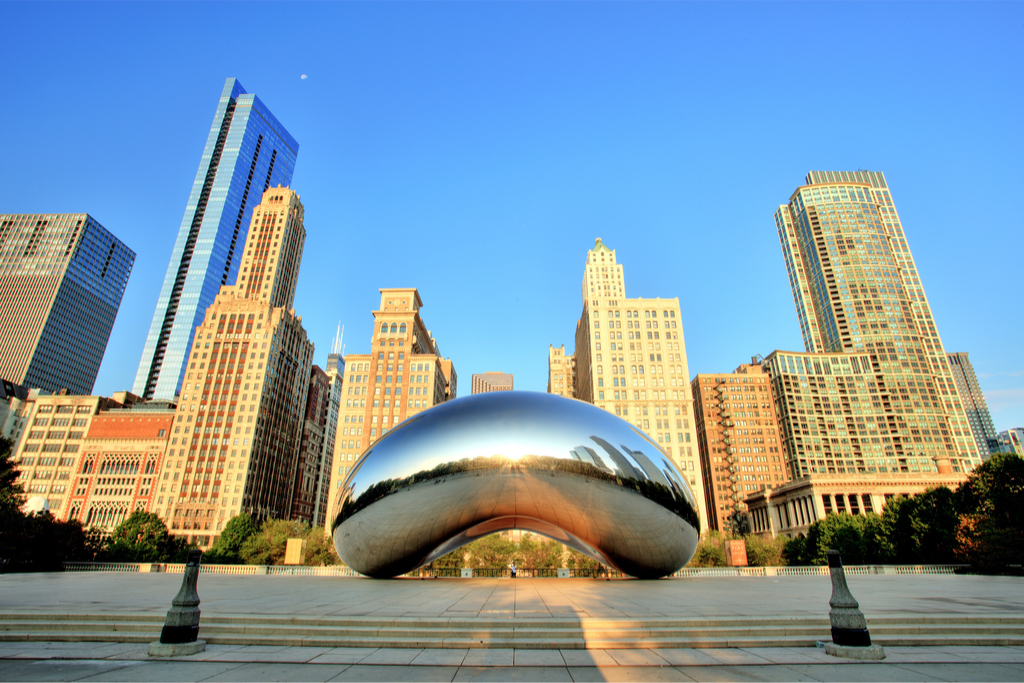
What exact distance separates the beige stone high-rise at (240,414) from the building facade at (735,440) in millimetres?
106927

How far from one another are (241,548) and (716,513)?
114 meters

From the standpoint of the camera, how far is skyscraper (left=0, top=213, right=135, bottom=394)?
137250mm

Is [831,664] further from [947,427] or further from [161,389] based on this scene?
[161,389]

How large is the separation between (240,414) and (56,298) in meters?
88.5

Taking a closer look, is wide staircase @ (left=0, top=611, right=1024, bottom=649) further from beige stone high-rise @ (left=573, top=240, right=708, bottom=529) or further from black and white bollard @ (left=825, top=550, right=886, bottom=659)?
beige stone high-rise @ (left=573, top=240, right=708, bottom=529)

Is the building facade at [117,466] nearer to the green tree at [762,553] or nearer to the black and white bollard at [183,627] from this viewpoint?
the green tree at [762,553]

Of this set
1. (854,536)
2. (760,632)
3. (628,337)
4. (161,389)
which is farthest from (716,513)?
(161,389)

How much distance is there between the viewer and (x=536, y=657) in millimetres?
6371

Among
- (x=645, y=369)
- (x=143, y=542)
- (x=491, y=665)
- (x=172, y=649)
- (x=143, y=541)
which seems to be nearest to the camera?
(x=491, y=665)

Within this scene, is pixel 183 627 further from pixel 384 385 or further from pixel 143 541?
pixel 384 385

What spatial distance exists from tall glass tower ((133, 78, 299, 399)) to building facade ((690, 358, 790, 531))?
16209 cm

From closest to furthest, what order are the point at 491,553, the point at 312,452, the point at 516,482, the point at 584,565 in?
the point at 516,482 → the point at 584,565 → the point at 491,553 → the point at 312,452

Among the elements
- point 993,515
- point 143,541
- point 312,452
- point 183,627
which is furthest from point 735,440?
point 183,627

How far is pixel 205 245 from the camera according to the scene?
171m
